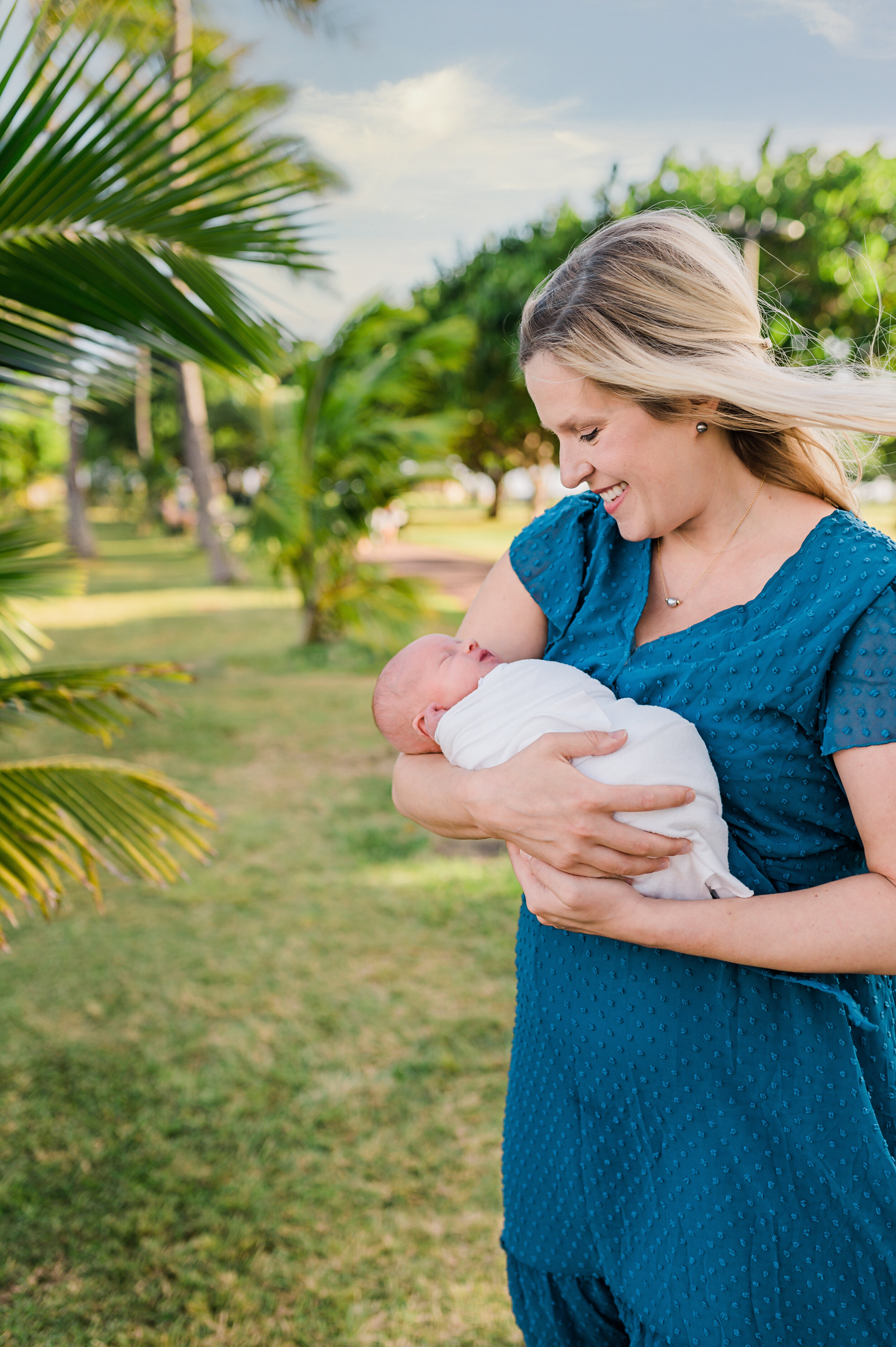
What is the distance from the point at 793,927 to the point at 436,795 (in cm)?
55

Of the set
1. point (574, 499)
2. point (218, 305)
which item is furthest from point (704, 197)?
point (574, 499)

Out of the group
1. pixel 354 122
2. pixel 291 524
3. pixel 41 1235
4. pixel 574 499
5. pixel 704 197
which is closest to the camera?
pixel 574 499

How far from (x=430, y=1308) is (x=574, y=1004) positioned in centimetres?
156

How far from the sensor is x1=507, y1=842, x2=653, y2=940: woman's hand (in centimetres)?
113

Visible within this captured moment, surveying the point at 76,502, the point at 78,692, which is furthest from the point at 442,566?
the point at 78,692

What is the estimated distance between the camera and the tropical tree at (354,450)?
30.2 ft

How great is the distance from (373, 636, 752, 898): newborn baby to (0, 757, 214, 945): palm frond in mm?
926

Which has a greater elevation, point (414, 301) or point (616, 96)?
point (414, 301)

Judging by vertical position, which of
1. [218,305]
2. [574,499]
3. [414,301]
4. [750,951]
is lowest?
[750,951]

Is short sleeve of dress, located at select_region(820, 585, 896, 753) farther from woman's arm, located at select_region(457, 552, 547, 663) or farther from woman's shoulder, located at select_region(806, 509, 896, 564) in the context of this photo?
woman's arm, located at select_region(457, 552, 547, 663)

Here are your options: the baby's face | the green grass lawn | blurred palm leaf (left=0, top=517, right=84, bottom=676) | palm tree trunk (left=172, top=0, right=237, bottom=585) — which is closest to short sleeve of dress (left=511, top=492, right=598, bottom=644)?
the baby's face

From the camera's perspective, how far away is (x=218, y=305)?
2.51m

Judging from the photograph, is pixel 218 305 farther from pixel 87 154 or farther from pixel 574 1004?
pixel 574 1004

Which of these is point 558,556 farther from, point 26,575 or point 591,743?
point 26,575
